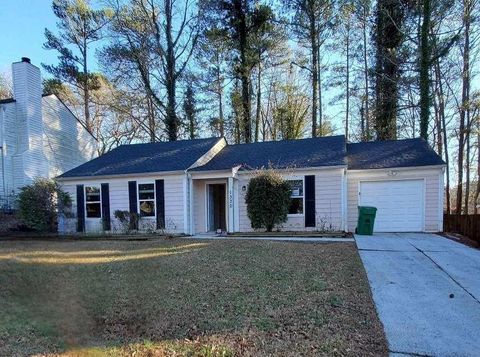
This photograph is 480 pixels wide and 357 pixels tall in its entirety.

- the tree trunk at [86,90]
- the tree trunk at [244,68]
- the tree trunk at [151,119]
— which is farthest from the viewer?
the tree trunk at [151,119]

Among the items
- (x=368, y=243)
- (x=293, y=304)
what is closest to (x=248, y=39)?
(x=368, y=243)

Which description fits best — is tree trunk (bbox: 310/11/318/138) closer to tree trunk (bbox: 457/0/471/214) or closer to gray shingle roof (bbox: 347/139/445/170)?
gray shingle roof (bbox: 347/139/445/170)

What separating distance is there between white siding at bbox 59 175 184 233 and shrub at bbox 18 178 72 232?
441mm

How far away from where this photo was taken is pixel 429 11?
57.4ft

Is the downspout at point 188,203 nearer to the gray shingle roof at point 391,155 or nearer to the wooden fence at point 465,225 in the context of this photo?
the gray shingle roof at point 391,155

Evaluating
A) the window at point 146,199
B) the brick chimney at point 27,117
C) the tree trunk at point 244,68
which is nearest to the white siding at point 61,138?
the brick chimney at point 27,117

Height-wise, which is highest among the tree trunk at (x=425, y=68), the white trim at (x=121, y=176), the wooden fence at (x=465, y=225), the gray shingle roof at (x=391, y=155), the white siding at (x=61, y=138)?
the tree trunk at (x=425, y=68)

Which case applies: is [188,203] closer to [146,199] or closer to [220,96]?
[146,199]

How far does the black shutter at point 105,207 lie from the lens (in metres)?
14.2

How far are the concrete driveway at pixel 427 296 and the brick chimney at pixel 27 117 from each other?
14958 millimetres

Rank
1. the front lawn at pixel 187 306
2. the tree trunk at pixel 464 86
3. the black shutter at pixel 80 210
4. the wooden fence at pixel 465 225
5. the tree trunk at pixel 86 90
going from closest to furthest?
1. the front lawn at pixel 187 306
2. the wooden fence at pixel 465 225
3. the black shutter at pixel 80 210
4. the tree trunk at pixel 464 86
5. the tree trunk at pixel 86 90

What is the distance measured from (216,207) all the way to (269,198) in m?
3.20

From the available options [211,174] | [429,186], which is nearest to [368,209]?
[429,186]

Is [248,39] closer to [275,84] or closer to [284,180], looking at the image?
[275,84]
